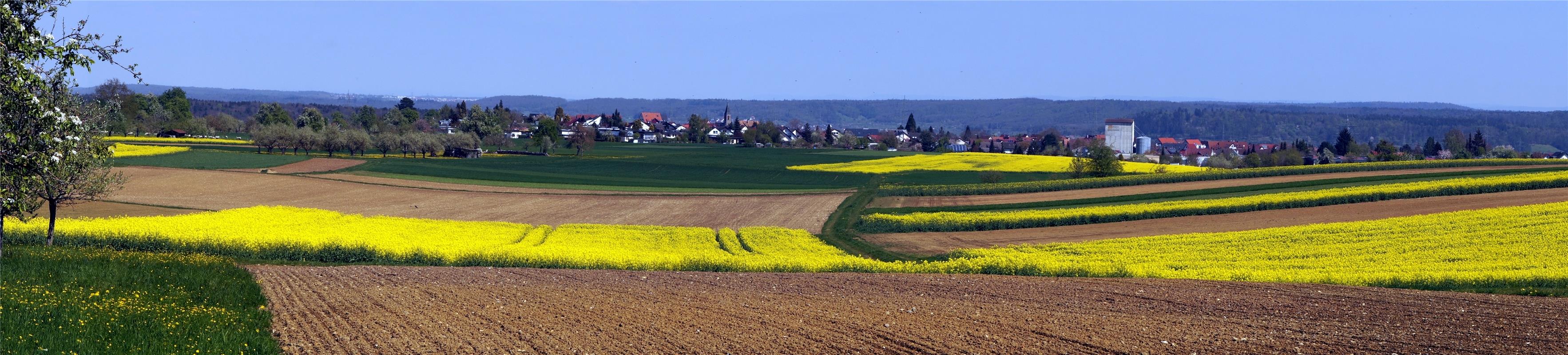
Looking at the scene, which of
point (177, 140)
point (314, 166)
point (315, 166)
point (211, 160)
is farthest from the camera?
point (177, 140)

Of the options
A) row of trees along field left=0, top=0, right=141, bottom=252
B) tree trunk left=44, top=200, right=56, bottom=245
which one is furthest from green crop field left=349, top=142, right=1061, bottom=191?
row of trees along field left=0, top=0, right=141, bottom=252

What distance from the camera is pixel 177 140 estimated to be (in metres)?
112

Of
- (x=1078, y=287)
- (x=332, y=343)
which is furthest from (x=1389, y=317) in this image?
(x=332, y=343)

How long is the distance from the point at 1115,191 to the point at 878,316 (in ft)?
132

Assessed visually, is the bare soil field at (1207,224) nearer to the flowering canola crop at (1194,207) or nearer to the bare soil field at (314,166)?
the flowering canola crop at (1194,207)

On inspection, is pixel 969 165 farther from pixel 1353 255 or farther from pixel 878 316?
pixel 878 316

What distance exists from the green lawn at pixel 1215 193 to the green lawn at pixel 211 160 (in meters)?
52.3

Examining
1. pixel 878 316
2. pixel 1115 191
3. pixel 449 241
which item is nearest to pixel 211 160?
pixel 449 241

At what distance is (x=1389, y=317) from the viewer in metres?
17.4

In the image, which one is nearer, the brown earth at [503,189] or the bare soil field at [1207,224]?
the bare soil field at [1207,224]

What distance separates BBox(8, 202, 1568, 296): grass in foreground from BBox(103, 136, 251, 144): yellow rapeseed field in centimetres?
8175

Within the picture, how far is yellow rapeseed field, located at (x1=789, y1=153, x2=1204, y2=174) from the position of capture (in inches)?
3474

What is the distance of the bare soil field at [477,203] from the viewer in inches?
1823

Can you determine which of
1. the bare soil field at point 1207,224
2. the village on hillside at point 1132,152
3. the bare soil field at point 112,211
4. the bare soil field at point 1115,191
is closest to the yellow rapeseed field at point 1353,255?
the bare soil field at point 1207,224
